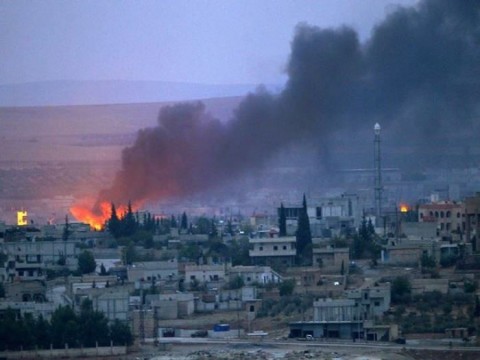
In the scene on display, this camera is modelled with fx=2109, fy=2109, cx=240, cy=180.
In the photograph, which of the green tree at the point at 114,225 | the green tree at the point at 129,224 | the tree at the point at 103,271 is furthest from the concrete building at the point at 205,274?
the green tree at the point at 129,224

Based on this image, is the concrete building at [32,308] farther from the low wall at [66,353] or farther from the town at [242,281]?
the low wall at [66,353]

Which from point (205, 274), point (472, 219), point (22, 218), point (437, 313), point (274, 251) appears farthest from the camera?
point (22, 218)

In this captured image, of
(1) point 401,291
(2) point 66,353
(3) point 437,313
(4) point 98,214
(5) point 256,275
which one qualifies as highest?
(4) point 98,214

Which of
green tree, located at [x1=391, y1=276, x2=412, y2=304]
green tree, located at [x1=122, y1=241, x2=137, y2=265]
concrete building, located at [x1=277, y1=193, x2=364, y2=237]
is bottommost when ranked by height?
green tree, located at [x1=391, y1=276, x2=412, y2=304]

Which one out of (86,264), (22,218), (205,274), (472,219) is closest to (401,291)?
(205,274)

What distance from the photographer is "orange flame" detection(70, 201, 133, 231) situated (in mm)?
52531

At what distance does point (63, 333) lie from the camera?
3123 centimetres

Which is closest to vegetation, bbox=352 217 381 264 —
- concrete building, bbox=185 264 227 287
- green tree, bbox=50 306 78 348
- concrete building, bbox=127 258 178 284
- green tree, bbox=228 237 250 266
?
green tree, bbox=228 237 250 266

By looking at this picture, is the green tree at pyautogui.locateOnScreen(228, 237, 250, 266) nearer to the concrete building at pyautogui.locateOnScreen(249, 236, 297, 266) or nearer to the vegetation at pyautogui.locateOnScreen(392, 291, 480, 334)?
the concrete building at pyautogui.locateOnScreen(249, 236, 297, 266)

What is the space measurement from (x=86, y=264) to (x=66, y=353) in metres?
10.7

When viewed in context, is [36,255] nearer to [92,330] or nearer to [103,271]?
[103,271]

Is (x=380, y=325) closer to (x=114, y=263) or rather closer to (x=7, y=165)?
(x=114, y=263)

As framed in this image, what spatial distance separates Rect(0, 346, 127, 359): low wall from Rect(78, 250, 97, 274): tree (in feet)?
33.6

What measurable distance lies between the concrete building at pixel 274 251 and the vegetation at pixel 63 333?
1060 centimetres
